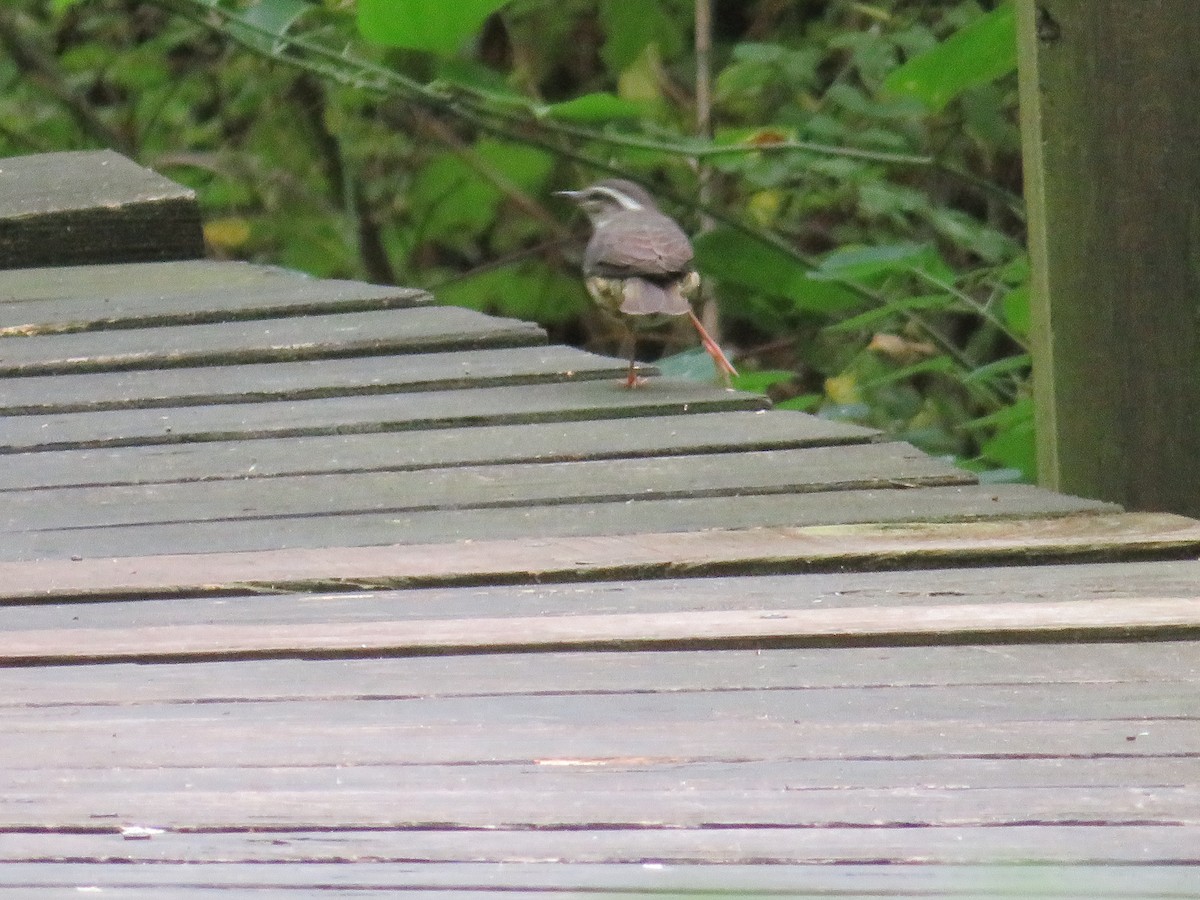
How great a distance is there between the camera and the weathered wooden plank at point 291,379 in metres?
3.40

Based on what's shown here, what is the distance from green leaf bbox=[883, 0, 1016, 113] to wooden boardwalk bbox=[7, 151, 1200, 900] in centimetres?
161

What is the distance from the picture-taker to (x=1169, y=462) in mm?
3670

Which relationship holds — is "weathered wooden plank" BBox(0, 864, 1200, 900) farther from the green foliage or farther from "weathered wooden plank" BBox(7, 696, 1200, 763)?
the green foliage

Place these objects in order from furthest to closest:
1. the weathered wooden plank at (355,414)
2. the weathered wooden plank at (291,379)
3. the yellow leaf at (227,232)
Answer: the yellow leaf at (227,232) < the weathered wooden plank at (291,379) < the weathered wooden plank at (355,414)

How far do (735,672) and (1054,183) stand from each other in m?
1.76

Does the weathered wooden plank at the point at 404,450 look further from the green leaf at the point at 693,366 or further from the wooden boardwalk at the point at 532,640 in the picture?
the green leaf at the point at 693,366

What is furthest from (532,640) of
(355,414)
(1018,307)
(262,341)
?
(1018,307)

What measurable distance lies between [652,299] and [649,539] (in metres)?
2.42

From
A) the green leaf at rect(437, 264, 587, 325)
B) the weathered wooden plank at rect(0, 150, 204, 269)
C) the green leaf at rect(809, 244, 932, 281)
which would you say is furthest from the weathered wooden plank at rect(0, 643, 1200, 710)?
the green leaf at rect(437, 264, 587, 325)

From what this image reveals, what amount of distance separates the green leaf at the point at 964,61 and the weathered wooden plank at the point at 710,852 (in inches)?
135

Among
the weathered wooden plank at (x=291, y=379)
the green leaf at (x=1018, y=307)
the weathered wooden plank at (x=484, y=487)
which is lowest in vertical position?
the green leaf at (x=1018, y=307)

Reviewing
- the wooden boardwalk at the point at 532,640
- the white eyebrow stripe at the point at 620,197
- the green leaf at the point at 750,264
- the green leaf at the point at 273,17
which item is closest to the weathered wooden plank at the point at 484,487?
the wooden boardwalk at the point at 532,640

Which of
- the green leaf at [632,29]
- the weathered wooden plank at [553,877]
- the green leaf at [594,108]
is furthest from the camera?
the green leaf at [632,29]

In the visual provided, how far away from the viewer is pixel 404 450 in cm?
312
